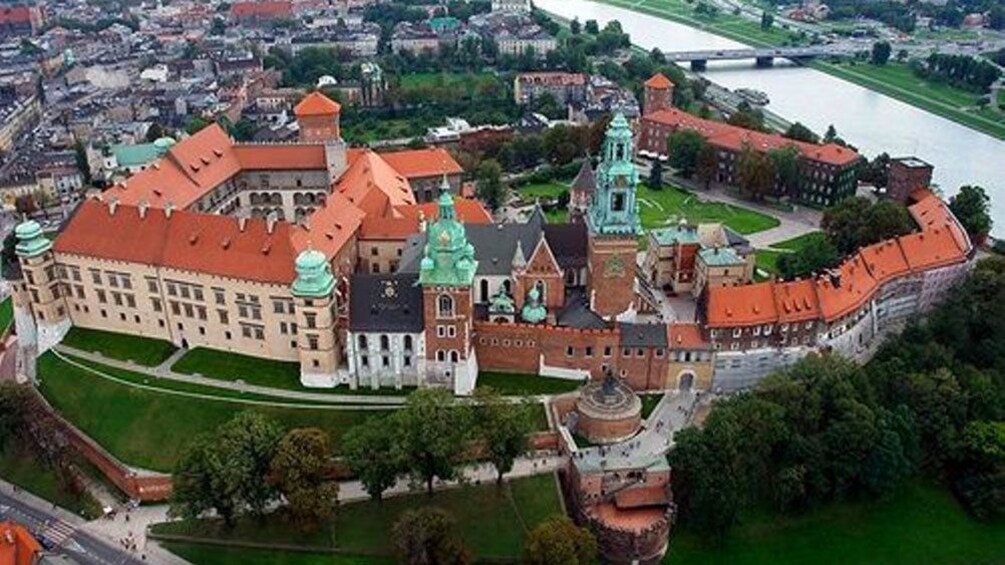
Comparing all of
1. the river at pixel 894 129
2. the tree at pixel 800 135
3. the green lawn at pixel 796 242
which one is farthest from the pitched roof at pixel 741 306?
the tree at pixel 800 135

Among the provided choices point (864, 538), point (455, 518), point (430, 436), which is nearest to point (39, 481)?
point (430, 436)

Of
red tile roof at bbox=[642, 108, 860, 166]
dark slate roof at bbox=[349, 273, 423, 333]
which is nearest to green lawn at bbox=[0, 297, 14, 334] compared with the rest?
dark slate roof at bbox=[349, 273, 423, 333]

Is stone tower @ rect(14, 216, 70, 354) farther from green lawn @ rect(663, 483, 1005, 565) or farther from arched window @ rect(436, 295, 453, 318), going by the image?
green lawn @ rect(663, 483, 1005, 565)

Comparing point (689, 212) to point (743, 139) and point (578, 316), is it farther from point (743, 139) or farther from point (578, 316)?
point (578, 316)

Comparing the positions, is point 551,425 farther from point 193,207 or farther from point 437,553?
point 193,207

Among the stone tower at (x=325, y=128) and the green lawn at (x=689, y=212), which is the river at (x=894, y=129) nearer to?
the green lawn at (x=689, y=212)
